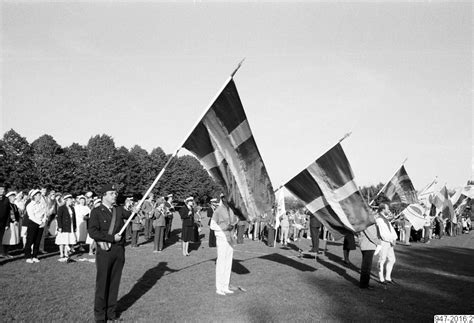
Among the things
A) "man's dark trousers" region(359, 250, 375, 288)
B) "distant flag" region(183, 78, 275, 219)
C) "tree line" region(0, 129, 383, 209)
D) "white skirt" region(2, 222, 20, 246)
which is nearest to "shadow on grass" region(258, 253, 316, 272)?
"man's dark trousers" region(359, 250, 375, 288)

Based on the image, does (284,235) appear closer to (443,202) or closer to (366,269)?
(443,202)

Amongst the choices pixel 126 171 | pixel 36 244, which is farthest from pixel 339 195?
pixel 126 171

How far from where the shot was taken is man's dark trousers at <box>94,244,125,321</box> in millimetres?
6895

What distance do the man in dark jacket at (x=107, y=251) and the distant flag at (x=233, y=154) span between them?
83.7 inches

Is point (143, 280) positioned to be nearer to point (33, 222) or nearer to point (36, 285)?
point (36, 285)

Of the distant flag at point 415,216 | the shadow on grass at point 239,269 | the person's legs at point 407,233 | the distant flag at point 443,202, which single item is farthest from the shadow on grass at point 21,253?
the distant flag at point 443,202

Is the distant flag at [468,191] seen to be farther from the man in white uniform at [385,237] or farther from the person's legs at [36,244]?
the person's legs at [36,244]

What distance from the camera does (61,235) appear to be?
1350 centimetres

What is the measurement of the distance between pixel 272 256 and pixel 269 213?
27.7ft

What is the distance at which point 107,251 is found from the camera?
7039mm

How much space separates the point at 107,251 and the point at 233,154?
11.4 ft

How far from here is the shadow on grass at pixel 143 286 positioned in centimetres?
837

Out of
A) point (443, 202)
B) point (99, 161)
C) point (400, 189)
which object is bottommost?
point (400, 189)

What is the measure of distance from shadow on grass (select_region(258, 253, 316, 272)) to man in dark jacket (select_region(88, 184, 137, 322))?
27.6 ft
